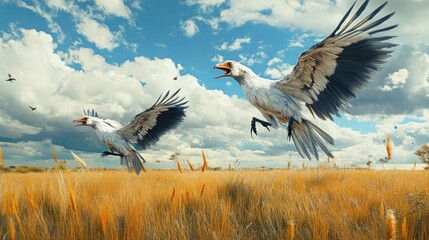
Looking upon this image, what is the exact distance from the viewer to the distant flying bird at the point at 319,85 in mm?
3754

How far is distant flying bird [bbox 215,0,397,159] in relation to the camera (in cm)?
375

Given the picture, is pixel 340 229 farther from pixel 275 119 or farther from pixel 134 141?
pixel 134 141

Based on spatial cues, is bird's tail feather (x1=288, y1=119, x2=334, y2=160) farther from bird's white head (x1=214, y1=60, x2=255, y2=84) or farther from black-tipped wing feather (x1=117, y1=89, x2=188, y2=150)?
black-tipped wing feather (x1=117, y1=89, x2=188, y2=150)

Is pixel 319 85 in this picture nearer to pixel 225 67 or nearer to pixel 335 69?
pixel 335 69

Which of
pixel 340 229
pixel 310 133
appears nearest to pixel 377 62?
pixel 310 133

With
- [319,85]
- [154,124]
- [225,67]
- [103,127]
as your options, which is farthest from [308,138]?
[103,127]

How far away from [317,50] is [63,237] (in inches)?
120

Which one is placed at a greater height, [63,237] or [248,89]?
[248,89]

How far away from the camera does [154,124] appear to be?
774cm

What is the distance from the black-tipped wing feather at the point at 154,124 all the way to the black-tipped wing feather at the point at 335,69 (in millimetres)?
3912

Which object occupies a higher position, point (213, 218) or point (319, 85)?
point (319, 85)

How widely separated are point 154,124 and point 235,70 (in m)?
3.59

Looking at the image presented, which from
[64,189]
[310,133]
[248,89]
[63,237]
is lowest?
[63,237]

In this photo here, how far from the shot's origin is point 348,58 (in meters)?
3.91
